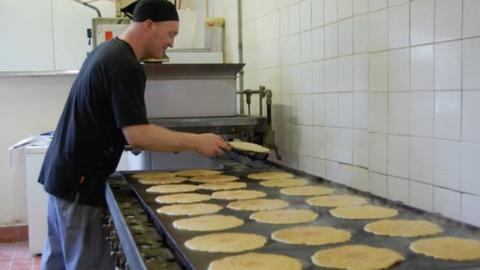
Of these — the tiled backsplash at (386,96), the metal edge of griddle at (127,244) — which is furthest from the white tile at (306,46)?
the metal edge of griddle at (127,244)

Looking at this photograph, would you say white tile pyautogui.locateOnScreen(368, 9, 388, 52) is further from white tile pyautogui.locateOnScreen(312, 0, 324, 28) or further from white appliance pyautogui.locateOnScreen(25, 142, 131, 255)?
white appliance pyautogui.locateOnScreen(25, 142, 131, 255)

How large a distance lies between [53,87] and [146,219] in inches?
146

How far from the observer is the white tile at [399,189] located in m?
2.07

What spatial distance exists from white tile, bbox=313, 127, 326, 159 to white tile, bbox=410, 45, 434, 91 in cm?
77

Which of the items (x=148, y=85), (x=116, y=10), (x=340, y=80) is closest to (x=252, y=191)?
(x=340, y=80)

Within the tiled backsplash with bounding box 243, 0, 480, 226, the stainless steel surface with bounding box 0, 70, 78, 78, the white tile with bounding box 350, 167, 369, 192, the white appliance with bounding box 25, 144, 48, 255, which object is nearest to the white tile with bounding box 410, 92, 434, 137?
the tiled backsplash with bounding box 243, 0, 480, 226

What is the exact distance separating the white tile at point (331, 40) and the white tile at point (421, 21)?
0.58 metres

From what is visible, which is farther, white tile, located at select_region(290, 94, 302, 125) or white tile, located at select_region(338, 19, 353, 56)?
white tile, located at select_region(290, 94, 302, 125)

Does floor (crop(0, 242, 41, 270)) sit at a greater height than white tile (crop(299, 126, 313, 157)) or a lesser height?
lesser

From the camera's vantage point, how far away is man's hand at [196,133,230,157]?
2.37m

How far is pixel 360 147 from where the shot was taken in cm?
237

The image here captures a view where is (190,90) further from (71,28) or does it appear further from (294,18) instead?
(71,28)

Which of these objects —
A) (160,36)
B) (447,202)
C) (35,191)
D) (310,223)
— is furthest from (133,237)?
(35,191)

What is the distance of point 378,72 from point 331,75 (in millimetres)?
408
